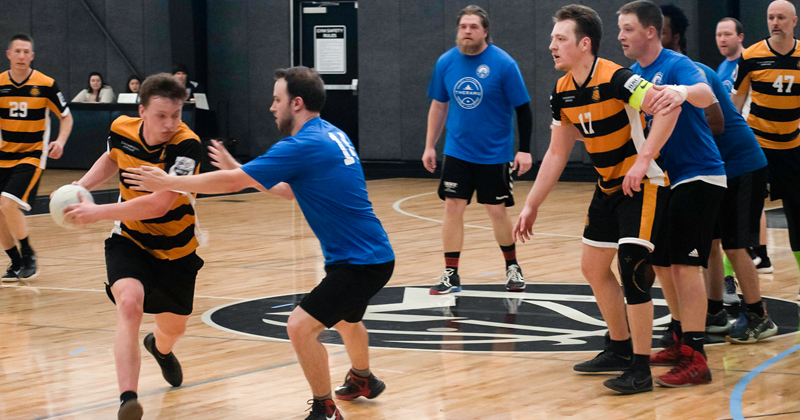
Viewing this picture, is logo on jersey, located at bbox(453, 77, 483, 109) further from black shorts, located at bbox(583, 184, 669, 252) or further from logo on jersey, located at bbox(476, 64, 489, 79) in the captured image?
black shorts, located at bbox(583, 184, 669, 252)

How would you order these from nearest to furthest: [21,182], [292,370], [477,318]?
[292,370], [477,318], [21,182]

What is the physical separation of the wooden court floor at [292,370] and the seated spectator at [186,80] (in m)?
9.39

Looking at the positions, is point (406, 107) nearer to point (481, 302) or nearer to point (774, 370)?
point (481, 302)

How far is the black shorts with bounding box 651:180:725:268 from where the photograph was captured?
5.14m

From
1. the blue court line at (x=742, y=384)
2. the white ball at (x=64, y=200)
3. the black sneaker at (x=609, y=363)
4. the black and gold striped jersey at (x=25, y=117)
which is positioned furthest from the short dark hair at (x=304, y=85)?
the black and gold striped jersey at (x=25, y=117)

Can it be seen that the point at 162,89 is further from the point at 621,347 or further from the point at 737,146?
the point at 737,146

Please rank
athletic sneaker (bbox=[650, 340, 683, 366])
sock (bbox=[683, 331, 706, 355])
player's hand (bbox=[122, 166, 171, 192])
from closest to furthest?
player's hand (bbox=[122, 166, 171, 192])
sock (bbox=[683, 331, 706, 355])
athletic sneaker (bbox=[650, 340, 683, 366])

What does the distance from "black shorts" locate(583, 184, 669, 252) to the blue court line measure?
0.75m

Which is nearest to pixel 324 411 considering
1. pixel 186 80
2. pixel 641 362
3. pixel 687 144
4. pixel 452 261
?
pixel 641 362

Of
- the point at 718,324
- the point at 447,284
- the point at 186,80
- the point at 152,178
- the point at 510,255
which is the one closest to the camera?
the point at 152,178

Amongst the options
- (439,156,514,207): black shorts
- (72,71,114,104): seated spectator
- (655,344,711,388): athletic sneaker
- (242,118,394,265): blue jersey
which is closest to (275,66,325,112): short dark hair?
(242,118,394,265): blue jersey

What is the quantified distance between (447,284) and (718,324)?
82.9 inches

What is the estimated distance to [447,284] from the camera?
7598 millimetres

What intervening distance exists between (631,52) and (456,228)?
9.09 feet
